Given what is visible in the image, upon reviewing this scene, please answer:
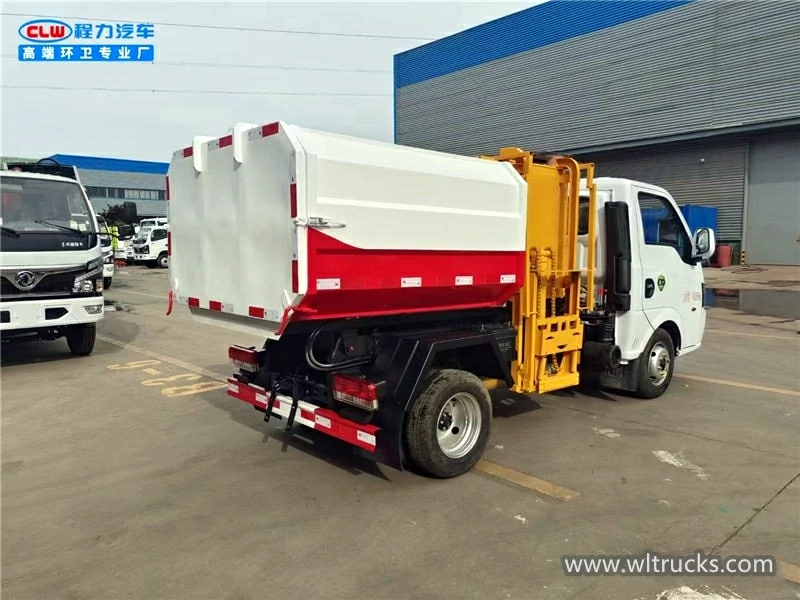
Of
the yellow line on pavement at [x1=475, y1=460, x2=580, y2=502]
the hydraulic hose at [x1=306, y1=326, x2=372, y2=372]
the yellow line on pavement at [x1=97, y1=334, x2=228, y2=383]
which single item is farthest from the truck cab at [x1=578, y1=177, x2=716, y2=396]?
the yellow line on pavement at [x1=97, y1=334, x2=228, y2=383]

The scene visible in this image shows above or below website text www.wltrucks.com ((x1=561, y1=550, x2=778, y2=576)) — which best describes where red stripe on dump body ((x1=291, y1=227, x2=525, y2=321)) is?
above

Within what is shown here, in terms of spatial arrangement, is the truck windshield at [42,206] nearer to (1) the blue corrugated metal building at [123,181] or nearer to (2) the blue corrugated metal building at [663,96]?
(2) the blue corrugated metal building at [663,96]

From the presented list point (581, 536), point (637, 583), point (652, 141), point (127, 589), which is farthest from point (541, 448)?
point (652, 141)

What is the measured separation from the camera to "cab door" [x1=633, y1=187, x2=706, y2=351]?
6340mm

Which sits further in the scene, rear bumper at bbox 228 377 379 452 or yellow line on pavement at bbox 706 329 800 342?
yellow line on pavement at bbox 706 329 800 342

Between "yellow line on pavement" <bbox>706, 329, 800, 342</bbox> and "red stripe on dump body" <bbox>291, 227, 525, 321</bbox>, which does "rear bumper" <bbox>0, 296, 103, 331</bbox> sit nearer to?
"red stripe on dump body" <bbox>291, 227, 525, 321</bbox>

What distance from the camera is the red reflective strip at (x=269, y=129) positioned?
3775 millimetres

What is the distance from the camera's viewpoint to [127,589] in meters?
3.05

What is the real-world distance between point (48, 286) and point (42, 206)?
1.20 meters

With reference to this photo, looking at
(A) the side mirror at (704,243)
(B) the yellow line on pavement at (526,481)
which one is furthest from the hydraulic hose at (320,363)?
(A) the side mirror at (704,243)

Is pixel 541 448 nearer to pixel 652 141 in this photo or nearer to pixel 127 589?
pixel 127 589

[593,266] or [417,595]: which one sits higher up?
[593,266]

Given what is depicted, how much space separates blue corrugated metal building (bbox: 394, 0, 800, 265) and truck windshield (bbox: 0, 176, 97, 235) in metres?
25.0

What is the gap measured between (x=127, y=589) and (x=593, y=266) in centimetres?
452
